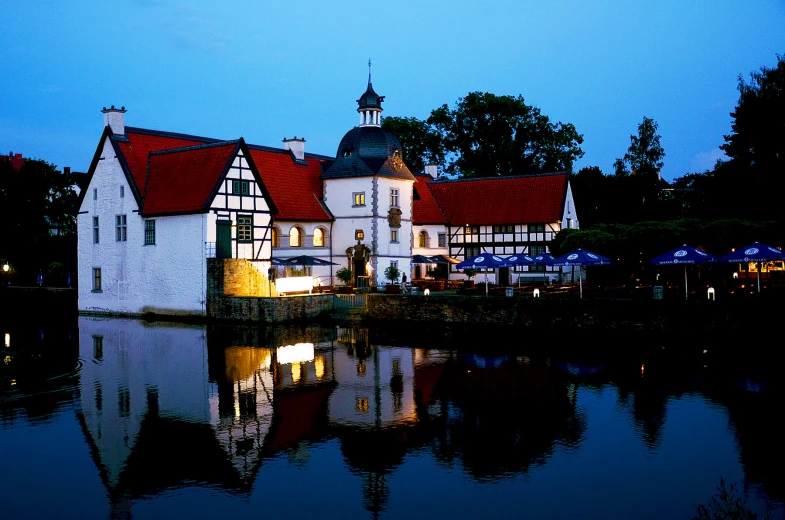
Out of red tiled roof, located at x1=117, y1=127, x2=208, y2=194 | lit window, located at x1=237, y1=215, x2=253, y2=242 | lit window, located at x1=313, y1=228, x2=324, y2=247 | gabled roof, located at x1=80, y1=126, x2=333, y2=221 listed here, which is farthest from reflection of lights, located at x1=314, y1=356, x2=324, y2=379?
lit window, located at x1=313, y1=228, x2=324, y2=247

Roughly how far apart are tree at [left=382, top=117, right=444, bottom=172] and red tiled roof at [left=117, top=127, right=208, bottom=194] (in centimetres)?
2755

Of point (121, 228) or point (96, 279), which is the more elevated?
point (121, 228)

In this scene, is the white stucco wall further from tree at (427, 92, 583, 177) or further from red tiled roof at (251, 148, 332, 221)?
tree at (427, 92, 583, 177)

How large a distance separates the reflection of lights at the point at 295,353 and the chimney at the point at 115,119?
17079 millimetres

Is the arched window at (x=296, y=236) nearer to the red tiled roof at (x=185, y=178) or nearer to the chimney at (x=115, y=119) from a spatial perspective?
the red tiled roof at (x=185, y=178)

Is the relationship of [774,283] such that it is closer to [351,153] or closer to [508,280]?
[508,280]

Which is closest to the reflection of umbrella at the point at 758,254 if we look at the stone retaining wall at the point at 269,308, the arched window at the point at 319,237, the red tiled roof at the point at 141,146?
the stone retaining wall at the point at 269,308

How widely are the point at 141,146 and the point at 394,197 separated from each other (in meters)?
13.3

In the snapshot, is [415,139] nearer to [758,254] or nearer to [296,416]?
[758,254]

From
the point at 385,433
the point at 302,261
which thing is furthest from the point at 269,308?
the point at 385,433

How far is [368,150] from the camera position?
43.6 metres

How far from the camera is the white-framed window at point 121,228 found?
128ft

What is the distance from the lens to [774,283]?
33969mm

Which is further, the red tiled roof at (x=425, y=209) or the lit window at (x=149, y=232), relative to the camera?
the red tiled roof at (x=425, y=209)
